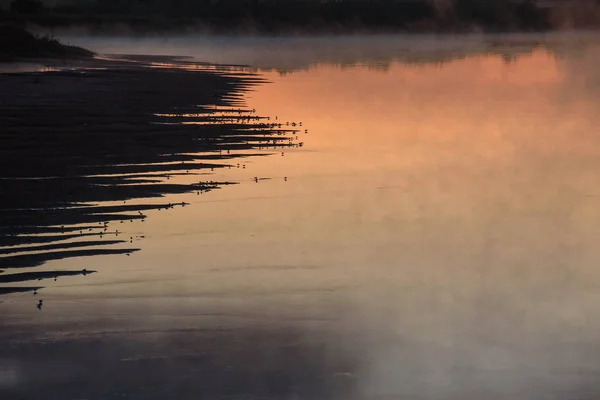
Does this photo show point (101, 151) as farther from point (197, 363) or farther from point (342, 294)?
point (197, 363)

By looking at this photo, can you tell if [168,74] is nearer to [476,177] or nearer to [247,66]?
[247,66]

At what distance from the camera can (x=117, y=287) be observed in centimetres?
916

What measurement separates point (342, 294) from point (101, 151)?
9287 mm

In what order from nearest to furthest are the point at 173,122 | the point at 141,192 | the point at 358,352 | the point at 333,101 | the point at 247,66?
the point at 358,352, the point at 141,192, the point at 173,122, the point at 333,101, the point at 247,66

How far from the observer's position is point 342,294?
9141mm

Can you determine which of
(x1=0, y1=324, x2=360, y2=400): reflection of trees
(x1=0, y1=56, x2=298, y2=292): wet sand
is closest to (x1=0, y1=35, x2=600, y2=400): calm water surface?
(x1=0, y1=324, x2=360, y2=400): reflection of trees

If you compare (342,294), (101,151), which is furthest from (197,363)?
(101,151)

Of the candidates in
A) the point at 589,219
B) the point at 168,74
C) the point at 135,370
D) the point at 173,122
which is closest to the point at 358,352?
the point at 135,370

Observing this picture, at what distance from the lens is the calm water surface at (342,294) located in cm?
706

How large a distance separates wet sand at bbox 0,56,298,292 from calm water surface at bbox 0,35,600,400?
20.9 inches

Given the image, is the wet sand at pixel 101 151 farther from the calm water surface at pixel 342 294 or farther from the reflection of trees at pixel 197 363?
the reflection of trees at pixel 197 363

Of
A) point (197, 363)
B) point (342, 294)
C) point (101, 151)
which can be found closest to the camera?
point (197, 363)

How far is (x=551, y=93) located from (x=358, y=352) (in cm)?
2955

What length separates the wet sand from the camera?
1123cm
